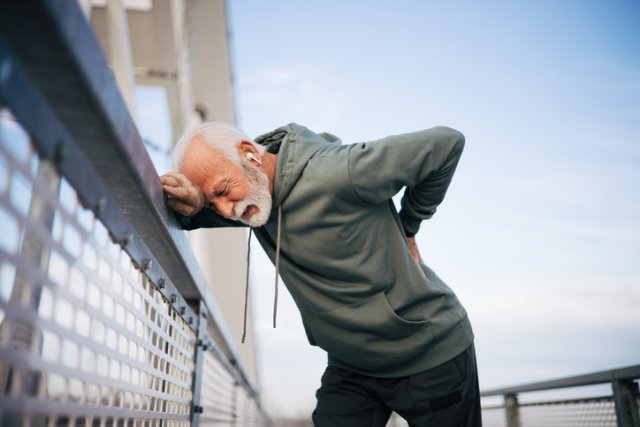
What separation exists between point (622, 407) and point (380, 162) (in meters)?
1.72

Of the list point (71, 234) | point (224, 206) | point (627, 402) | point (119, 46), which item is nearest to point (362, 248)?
point (224, 206)

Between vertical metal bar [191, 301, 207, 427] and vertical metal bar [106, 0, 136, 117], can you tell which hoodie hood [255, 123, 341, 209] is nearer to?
vertical metal bar [191, 301, 207, 427]

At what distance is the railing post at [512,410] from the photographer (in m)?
3.65

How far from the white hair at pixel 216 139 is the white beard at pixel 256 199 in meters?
0.07

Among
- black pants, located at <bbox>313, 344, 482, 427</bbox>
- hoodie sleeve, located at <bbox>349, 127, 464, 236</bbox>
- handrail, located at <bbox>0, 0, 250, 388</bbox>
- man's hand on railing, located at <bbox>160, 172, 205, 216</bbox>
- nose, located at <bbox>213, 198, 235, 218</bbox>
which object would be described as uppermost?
hoodie sleeve, located at <bbox>349, 127, 464, 236</bbox>

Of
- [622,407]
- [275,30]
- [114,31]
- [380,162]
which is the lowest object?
[622,407]

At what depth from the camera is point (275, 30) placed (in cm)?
1081

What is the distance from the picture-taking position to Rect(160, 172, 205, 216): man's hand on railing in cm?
134

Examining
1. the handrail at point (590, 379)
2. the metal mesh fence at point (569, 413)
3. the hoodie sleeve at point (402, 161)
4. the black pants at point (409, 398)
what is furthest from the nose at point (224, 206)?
the metal mesh fence at point (569, 413)

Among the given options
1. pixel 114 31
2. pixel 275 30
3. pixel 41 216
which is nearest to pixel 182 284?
pixel 41 216

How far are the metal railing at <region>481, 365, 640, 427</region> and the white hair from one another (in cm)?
185

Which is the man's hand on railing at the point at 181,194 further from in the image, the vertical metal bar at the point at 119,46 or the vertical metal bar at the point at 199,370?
the vertical metal bar at the point at 119,46

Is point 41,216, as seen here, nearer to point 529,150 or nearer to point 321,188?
point 321,188

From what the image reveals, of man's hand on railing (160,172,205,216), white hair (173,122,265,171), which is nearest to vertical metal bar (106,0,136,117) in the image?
white hair (173,122,265,171)
